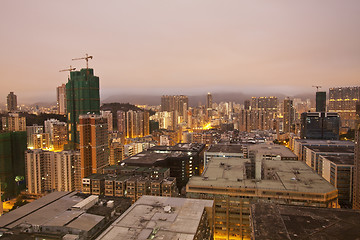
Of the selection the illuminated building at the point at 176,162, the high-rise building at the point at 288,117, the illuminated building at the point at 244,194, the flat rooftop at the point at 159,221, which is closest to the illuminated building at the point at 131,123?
the illuminated building at the point at 176,162

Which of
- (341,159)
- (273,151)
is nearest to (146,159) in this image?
(273,151)

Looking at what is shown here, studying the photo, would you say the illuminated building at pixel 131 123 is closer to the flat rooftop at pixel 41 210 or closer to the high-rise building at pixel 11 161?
the high-rise building at pixel 11 161

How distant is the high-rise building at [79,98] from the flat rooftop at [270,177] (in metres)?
26.6

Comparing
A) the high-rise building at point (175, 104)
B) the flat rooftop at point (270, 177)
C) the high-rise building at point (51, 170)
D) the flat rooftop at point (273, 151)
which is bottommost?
the high-rise building at point (51, 170)

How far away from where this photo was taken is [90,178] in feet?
85.5

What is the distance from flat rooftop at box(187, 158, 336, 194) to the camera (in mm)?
20234

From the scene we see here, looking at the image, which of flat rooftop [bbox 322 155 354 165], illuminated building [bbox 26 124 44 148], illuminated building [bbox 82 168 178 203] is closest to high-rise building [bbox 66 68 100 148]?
illuminated building [bbox 26 124 44 148]

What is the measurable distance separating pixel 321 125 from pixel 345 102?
32606 millimetres

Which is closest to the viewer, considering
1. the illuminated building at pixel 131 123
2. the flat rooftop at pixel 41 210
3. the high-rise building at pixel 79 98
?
the flat rooftop at pixel 41 210

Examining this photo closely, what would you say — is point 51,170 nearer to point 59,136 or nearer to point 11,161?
point 11,161

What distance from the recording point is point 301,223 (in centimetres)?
1337

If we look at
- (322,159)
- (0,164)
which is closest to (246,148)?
(322,159)

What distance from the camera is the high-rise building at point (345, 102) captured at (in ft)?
242

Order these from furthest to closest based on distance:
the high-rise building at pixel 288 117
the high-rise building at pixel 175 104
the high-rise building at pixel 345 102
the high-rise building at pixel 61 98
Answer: the high-rise building at pixel 175 104 < the high-rise building at pixel 61 98 < the high-rise building at pixel 288 117 < the high-rise building at pixel 345 102
